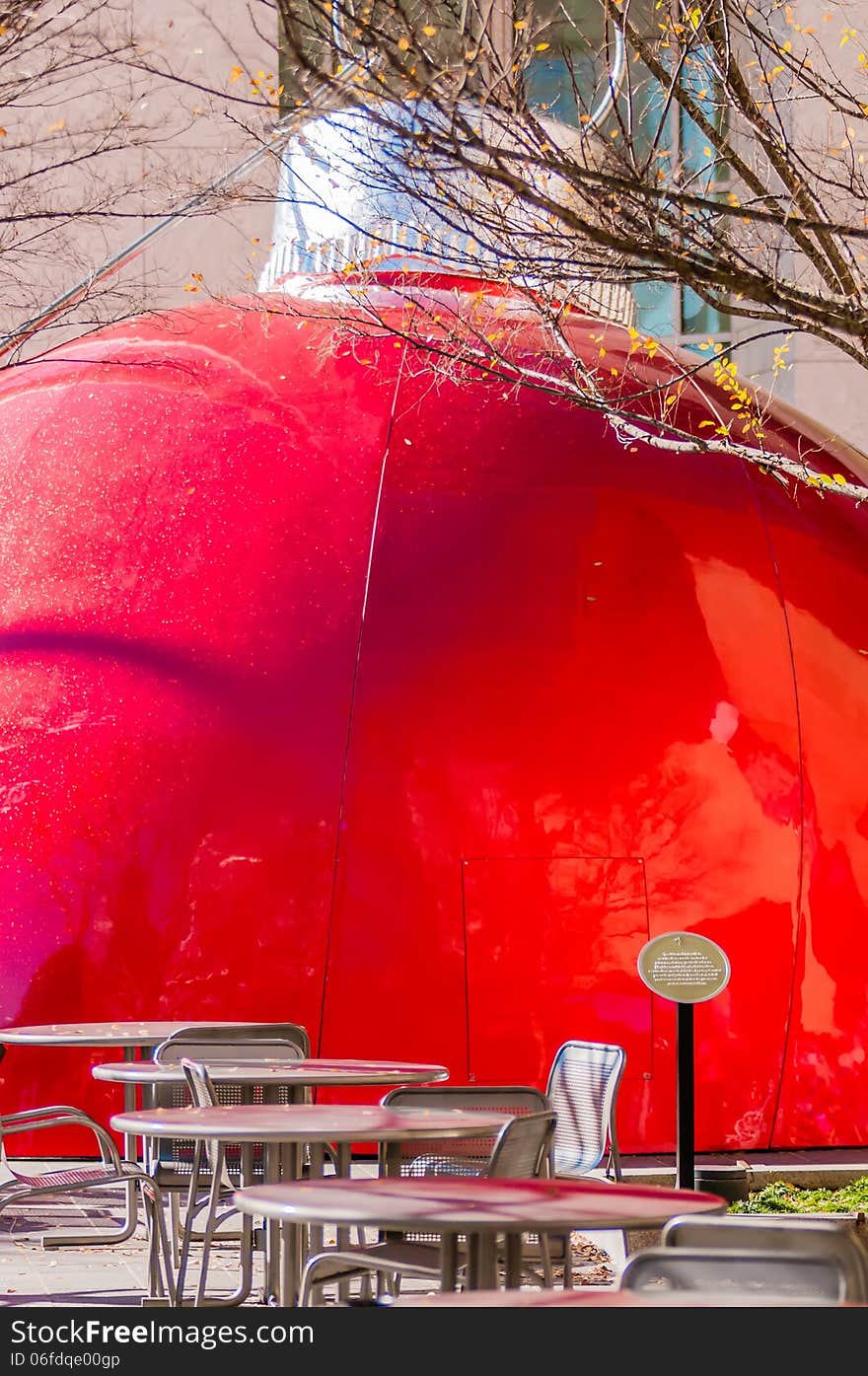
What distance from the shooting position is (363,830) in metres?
8.47

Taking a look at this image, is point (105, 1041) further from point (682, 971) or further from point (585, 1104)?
point (682, 971)

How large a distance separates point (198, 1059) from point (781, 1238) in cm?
362

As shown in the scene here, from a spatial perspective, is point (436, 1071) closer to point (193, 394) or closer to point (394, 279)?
point (193, 394)

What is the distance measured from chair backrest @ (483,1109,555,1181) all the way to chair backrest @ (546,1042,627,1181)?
1658 mm

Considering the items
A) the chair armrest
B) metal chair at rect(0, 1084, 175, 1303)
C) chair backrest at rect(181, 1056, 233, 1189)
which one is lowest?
metal chair at rect(0, 1084, 175, 1303)

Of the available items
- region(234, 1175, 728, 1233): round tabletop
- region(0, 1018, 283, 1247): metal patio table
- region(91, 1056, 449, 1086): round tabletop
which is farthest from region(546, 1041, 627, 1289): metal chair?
region(234, 1175, 728, 1233): round tabletop

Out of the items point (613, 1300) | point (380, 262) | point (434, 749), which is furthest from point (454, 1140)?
point (380, 262)

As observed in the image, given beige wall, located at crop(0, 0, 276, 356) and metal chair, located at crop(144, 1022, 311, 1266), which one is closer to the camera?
metal chair, located at crop(144, 1022, 311, 1266)

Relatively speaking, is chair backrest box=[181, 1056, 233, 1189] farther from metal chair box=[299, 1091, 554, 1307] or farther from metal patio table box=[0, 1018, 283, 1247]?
metal patio table box=[0, 1018, 283, 1247]

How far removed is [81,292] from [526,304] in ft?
8.57

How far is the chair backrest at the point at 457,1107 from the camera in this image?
495 cm

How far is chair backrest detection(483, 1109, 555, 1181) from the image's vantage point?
4.03 m
